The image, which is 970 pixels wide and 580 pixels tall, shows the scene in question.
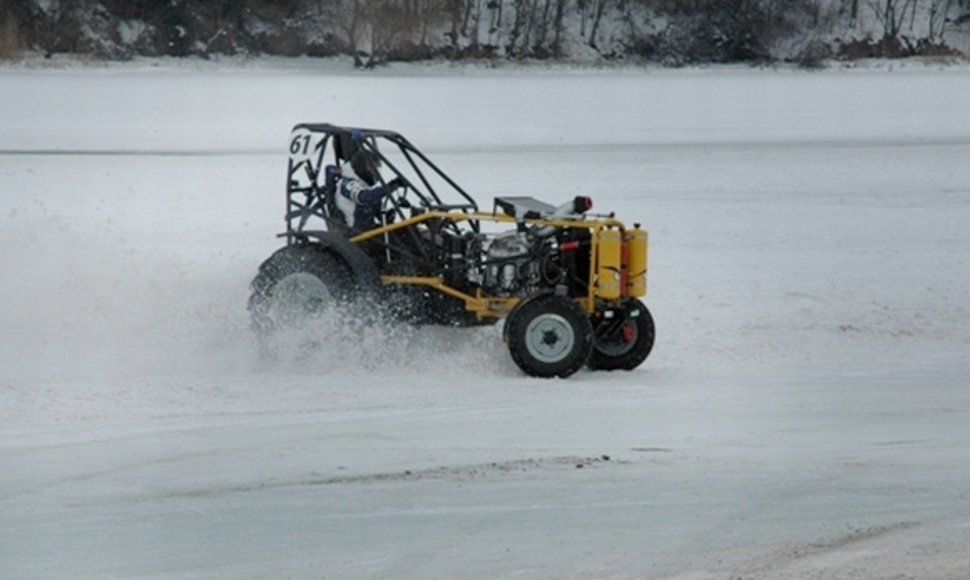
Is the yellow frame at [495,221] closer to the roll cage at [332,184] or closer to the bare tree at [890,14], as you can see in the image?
the roll cage at [332,184]

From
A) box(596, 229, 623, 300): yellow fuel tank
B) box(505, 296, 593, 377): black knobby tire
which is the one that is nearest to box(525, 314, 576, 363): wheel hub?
box(505, 296, 593, 377): black knobby tire

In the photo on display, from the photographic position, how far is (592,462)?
8211 millimetres

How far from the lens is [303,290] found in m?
10.5

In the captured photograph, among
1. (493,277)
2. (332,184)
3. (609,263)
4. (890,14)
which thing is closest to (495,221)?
(493,277)

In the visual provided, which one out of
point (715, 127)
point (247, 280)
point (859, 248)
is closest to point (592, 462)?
point (247, 280)

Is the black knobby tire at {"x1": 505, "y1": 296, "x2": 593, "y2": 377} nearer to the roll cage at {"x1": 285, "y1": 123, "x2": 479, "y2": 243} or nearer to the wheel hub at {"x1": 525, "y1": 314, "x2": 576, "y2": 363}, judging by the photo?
the wheel hub at {"x1": 525, "y1": 314, "x2": 576, "y2": 363}

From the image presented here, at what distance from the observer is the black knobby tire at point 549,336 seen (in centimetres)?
998

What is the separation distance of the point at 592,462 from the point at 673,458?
373 millimetres

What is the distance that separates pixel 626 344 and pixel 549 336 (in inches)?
24.1

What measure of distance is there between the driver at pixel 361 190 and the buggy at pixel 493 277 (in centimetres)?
9

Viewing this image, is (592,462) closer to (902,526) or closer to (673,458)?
(673,458)

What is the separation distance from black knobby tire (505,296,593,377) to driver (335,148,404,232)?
123 centimetres

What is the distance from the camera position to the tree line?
217ft

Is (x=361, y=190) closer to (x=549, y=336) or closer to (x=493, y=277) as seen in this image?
(x=493, y=277)
